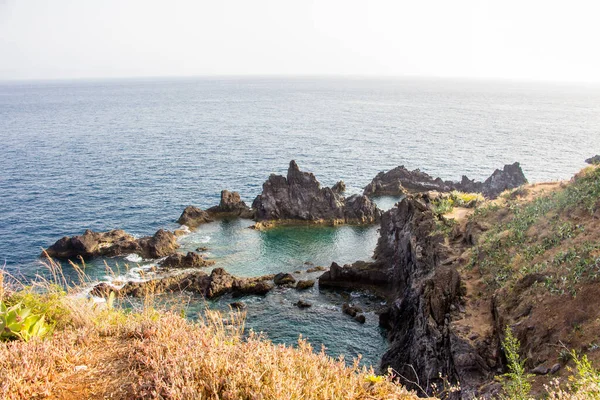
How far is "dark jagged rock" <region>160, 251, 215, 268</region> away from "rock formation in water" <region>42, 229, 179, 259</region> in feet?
9.47

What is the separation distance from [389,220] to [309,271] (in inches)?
468

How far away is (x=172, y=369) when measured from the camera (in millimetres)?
6254

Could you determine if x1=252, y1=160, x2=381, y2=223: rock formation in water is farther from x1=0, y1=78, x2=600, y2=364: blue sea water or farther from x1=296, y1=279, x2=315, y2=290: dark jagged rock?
x1=296, y1=279, x2=315, y2=290: dark jagged rock

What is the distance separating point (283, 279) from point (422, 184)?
135ft

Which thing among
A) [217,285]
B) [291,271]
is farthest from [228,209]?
[217,285]

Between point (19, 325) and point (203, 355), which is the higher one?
point (203, 355)

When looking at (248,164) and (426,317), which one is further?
(248,164)

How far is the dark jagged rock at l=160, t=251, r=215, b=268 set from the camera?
4950cm

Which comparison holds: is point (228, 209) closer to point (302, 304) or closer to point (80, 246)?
point (80, 246)

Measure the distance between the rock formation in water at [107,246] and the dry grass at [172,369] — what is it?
1831 inches

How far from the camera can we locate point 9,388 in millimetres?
5984

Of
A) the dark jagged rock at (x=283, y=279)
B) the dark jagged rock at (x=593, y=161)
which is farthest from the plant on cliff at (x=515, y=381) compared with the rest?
the dark jagged rock at (x=283, y=279)

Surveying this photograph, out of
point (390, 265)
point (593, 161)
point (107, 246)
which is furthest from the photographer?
point (107, 246)

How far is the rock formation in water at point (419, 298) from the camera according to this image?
1897 centimetres
